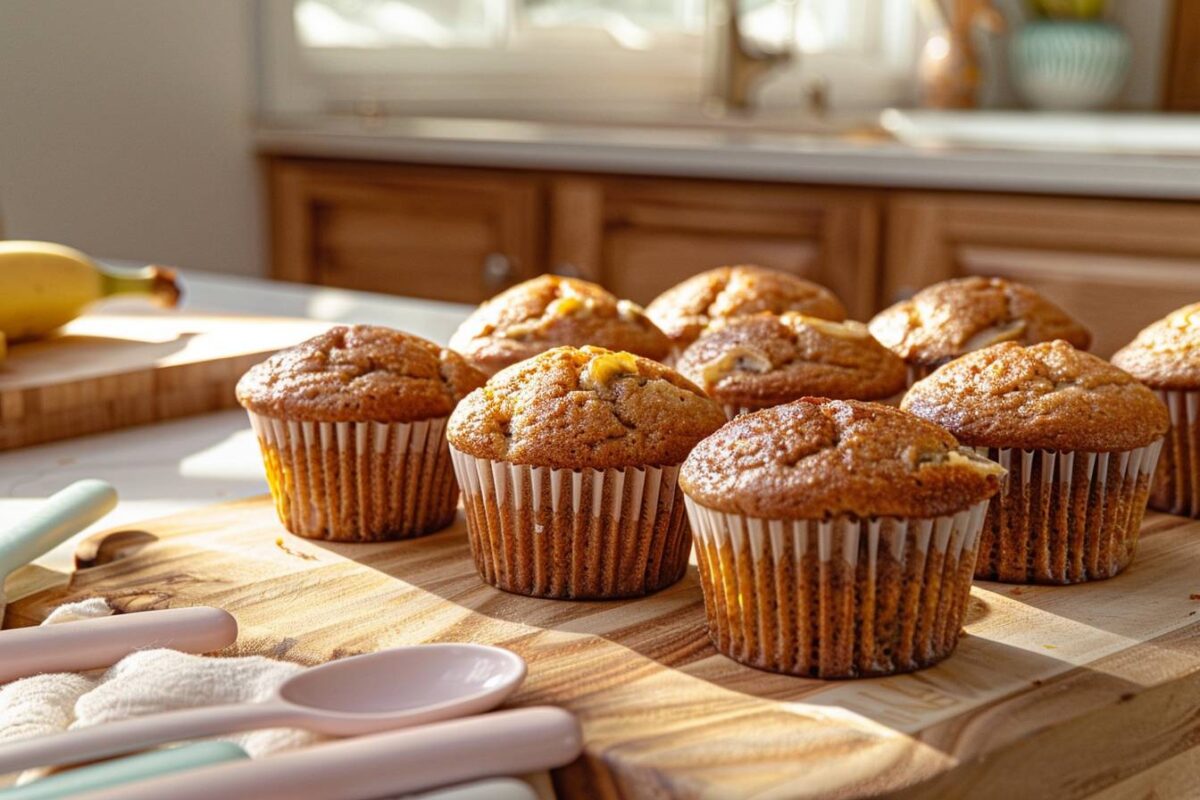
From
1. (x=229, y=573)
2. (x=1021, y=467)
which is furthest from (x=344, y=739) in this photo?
(x=1021, y=467)

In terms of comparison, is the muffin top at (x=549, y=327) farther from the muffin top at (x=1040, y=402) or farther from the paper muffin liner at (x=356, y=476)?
the muffin top at (x=1040, y=402)

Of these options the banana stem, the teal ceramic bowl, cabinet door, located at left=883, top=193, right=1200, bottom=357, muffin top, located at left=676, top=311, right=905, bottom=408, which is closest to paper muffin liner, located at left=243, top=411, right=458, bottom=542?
muffin top, located at left=676, top=311, right=905, bottom=408

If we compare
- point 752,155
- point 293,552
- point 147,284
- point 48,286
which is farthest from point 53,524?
point 752,155

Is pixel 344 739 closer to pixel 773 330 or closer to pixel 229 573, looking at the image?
pixel 229 573

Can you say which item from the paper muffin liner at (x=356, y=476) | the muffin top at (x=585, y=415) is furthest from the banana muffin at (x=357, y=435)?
the muffin top at (x=585, y=415)

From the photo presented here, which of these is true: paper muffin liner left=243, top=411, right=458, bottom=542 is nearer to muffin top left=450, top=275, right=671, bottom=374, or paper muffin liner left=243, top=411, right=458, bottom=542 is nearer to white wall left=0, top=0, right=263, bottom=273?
muffin top left=450, top=275, right=671, bottom=374

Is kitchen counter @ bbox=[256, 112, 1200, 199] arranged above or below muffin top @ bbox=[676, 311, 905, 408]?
above
